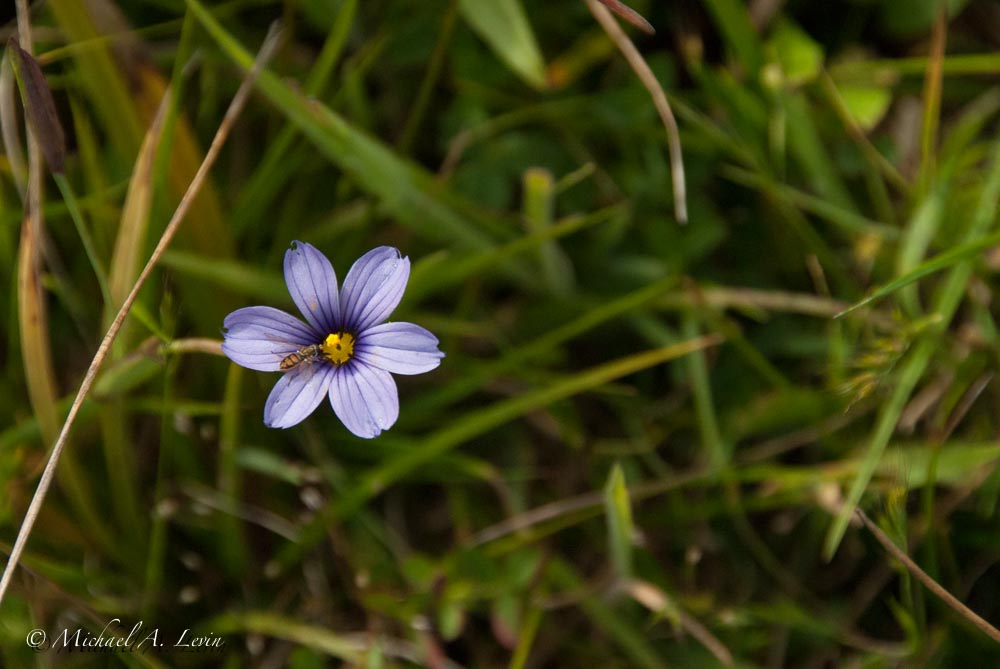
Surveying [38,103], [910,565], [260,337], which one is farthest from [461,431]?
[38,103]

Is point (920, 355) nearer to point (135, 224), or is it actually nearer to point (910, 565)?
point (910, 565)

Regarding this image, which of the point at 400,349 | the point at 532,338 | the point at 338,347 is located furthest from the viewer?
the point at 532,338

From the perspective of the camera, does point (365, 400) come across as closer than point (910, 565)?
Yes

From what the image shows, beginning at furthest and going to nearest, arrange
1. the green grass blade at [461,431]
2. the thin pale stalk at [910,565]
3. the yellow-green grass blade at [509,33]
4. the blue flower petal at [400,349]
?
the yellow-green grass blade at [509,33], the green grass blade at [461,431], the thin pale stalk at [910,565], the blue flower petal at [400,349]

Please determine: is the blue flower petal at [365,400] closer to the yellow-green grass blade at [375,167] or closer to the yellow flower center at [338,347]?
the yellow flower center at [338,347]

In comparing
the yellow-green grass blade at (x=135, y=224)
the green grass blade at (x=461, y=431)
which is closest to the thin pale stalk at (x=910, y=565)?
the green grass blade at (x=461, y=431)
